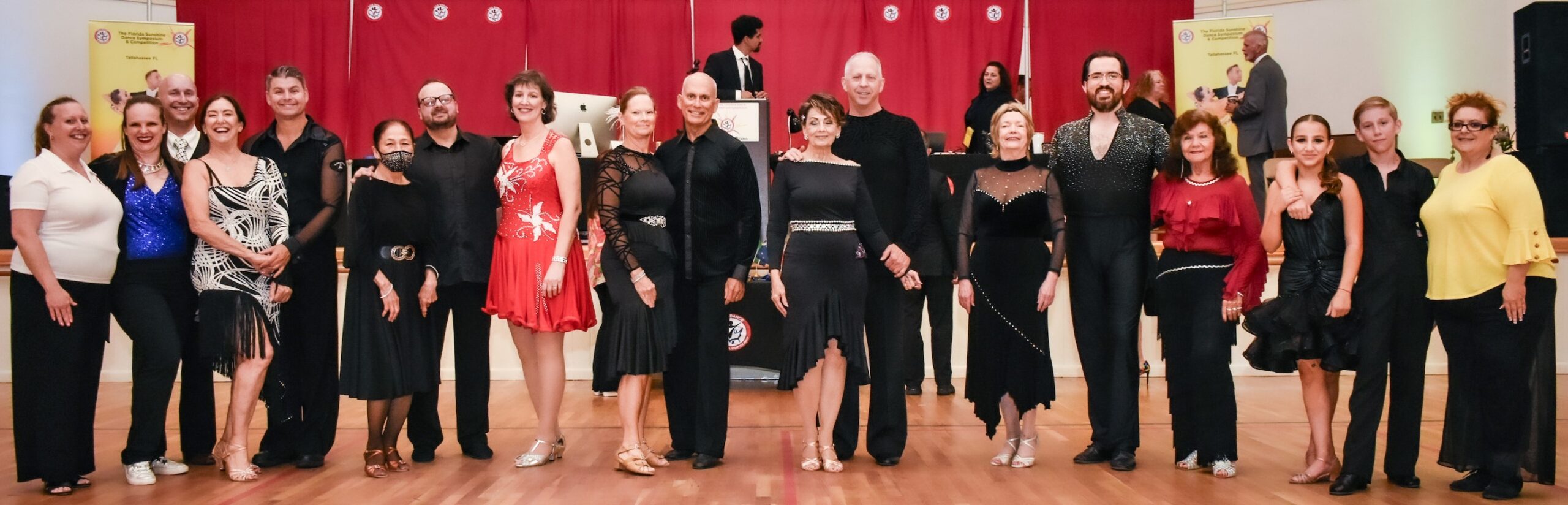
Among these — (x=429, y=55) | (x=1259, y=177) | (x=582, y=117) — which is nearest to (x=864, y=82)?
(x=582, y=117)

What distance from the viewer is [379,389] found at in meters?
4.17

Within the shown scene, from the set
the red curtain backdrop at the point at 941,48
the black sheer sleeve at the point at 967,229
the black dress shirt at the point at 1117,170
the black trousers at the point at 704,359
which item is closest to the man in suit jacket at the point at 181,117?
the black trousers at the point at 704,359

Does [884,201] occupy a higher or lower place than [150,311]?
higher

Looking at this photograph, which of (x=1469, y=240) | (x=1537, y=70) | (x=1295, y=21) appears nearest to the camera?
(x=1469, y=240)

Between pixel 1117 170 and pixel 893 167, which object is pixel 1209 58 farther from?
pixel 893 167

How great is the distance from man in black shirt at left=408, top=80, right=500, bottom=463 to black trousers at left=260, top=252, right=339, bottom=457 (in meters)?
0.33

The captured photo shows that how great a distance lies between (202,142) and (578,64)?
7.10 metres

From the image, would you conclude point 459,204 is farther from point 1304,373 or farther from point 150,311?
point 1304,373

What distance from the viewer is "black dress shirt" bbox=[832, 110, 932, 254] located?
14.3 ft

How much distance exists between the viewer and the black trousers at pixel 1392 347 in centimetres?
385

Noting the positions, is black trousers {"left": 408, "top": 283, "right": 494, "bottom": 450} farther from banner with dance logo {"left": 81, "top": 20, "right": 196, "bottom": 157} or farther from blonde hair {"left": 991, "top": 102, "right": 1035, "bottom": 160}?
banner with dance logo {"left": 81, "top": 20, "right": 196, "bottom": 157}

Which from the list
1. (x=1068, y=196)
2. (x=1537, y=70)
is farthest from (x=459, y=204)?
(x=1537, y=70)

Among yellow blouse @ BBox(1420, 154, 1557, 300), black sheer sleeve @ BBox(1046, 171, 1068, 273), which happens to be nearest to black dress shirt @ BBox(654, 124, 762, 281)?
black sheer sleeve @ BBox(1046, 171, 1068, 273)

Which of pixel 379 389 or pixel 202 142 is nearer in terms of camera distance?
pixel 379 389
